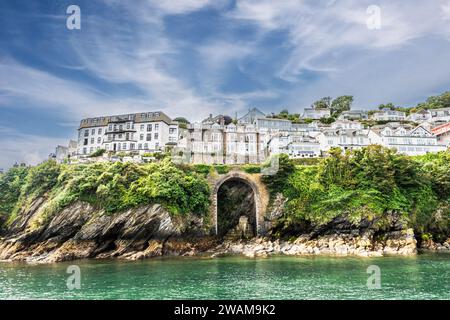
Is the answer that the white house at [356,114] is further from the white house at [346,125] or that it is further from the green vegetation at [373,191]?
the green vegetation at [373,191]

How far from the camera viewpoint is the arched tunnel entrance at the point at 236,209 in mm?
39156

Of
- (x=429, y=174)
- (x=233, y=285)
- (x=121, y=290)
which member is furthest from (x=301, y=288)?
(x=429, y=174)

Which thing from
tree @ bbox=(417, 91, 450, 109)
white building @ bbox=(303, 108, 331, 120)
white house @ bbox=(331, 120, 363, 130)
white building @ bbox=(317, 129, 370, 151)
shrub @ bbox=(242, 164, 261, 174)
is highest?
tree @ bbox=(417, 91, 450, 109)

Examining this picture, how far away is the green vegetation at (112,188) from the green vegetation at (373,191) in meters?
11.6

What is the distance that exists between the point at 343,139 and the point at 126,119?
38.0 m

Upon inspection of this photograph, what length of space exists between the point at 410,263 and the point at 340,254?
6.95 metres

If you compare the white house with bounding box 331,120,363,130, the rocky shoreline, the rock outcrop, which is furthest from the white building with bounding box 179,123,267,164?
the white house with bounding box 331,120,363,130

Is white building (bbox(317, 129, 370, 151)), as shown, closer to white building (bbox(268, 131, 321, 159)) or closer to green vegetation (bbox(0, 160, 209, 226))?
white building (bbox(268, 131, 321, 159))

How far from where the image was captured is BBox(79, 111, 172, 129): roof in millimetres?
54544

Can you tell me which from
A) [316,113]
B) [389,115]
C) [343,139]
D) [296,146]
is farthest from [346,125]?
[389,115]

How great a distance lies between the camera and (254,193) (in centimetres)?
3928

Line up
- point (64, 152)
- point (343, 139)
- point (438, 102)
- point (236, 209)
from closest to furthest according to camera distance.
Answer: point (236, 209), point (343, 139), point (64, 152), point (438, 102)

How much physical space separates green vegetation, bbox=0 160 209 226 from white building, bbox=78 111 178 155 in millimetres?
15046

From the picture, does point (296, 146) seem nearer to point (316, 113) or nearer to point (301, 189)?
point (301, 189)
